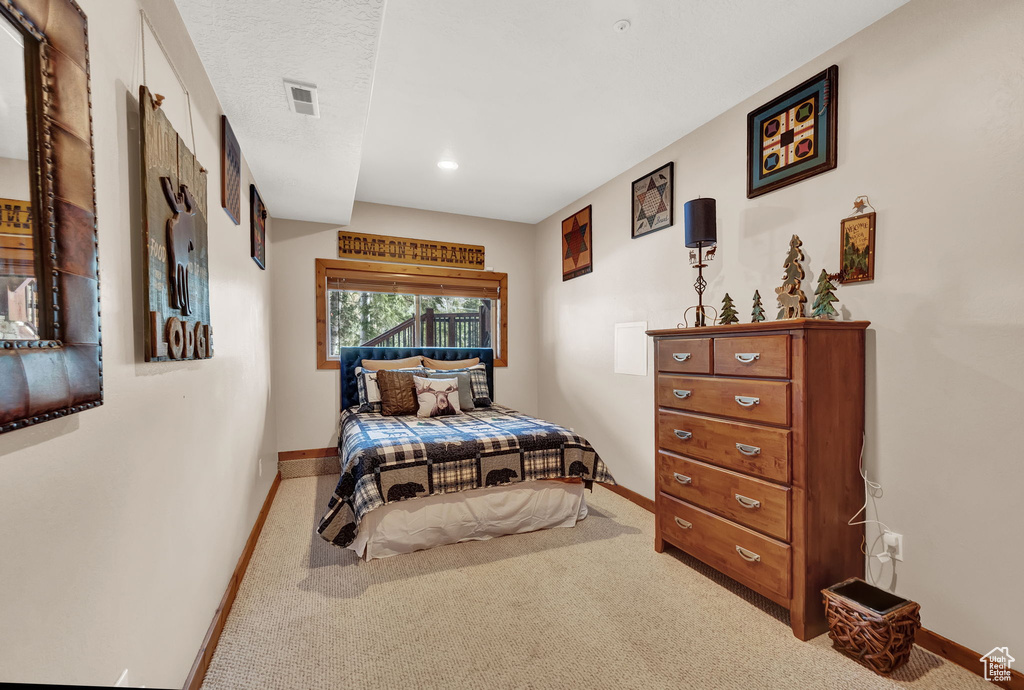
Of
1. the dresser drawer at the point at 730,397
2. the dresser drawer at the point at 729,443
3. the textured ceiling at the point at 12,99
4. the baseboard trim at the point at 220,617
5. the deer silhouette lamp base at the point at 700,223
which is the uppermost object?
the deer silhouette lamp base at the point at 700,223

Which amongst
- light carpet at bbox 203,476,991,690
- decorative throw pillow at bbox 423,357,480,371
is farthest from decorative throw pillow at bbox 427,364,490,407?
light carpet at bbox 203,476,991,690

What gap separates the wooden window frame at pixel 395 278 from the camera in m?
4.27

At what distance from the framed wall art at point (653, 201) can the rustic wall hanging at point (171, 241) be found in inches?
105

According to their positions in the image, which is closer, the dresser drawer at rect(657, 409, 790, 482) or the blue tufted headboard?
the dresser drawer at rect(657, 409, 790, 482)

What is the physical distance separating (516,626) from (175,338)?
1.70m

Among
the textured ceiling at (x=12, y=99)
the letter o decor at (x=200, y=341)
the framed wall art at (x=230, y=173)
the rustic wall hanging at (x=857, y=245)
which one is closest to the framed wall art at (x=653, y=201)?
the rustic wall hanging at (x=857, y=245)

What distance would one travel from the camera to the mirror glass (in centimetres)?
63

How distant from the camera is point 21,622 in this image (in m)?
0.71

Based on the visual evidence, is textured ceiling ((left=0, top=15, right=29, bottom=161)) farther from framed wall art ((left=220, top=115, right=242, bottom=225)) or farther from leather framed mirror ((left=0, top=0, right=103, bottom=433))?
framed wall art ((left=220, top=115, right=242, bottom=225))

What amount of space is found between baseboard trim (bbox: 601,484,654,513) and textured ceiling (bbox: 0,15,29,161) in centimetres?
342

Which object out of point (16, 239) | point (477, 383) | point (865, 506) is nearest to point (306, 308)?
point (477, 383)

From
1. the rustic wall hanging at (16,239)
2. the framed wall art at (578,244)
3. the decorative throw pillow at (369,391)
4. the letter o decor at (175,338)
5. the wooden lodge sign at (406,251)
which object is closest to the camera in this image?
the rustic wall hanging at (16,239)

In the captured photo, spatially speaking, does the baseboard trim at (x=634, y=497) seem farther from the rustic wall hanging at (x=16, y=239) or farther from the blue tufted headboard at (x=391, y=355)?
the rustic wall hanging at (x=16, y=239)

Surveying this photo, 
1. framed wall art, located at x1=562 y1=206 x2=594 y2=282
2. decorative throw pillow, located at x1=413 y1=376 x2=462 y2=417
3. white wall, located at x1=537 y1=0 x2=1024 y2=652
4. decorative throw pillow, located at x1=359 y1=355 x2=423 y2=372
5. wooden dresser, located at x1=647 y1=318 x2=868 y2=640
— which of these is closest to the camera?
white wall, located at x1=537 y1=0 x2=1024 y2=652
